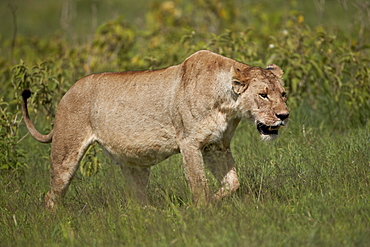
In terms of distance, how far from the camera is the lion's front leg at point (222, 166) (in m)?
4.93

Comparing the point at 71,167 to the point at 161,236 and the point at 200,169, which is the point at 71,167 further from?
the point at 161,236

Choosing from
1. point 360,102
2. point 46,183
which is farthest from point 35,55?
point 360,102

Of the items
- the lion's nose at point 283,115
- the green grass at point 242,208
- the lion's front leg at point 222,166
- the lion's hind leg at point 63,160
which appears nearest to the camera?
the green grass at point 242,208

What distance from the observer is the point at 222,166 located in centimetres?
503

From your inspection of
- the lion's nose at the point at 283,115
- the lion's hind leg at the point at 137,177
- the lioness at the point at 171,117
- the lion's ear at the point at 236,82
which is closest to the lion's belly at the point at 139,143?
the lioness at the point at 171,117

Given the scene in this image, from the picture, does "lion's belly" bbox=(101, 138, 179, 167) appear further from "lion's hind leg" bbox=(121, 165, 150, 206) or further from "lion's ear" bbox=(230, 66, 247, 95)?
"lion's ear" bbox=(230, 66, 247, 95)

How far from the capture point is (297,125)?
6461 millimetres

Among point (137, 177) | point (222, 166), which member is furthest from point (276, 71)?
point (137, 177)

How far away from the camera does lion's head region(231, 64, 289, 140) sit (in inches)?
181

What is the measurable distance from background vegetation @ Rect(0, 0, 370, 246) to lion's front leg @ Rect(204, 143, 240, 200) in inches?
5.5

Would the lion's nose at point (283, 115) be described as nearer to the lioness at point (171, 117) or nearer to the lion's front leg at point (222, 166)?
the lioness at point (171, 117)

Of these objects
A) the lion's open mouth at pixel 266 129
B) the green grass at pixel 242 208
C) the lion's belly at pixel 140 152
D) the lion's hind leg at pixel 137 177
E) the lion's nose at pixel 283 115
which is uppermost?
the lion's nose at pixel 283 115

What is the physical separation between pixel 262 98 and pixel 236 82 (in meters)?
0.25

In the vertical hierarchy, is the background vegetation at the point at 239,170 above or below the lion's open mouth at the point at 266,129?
below
